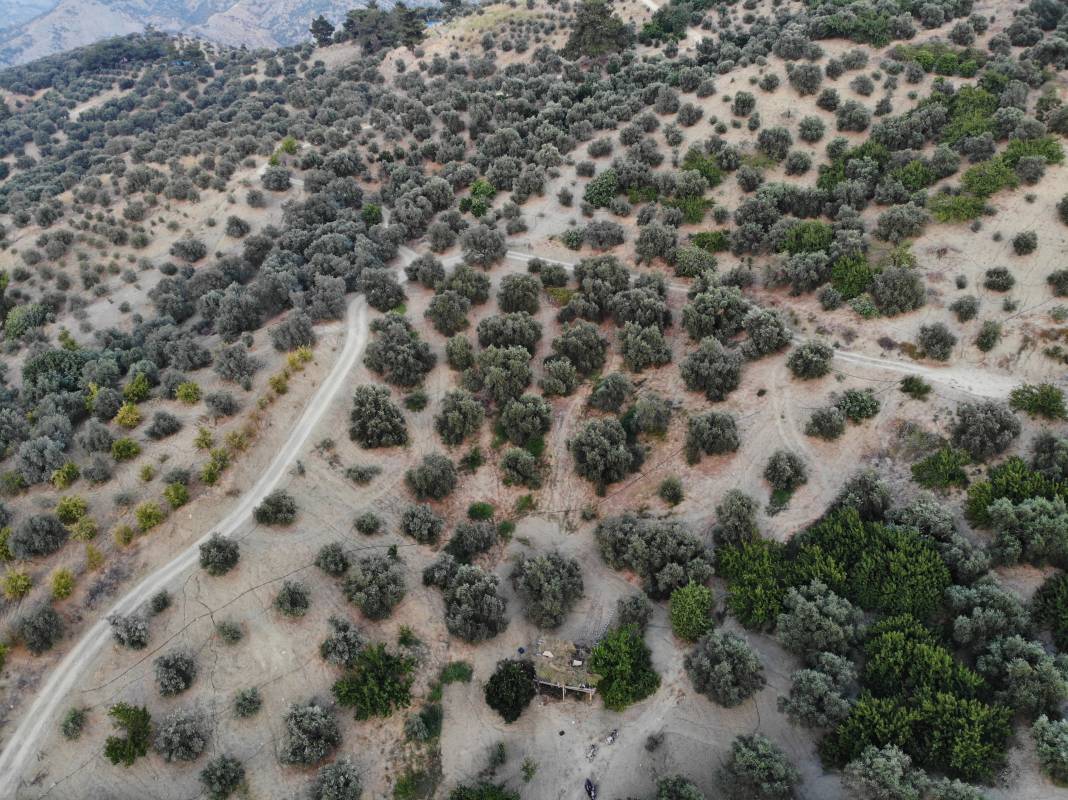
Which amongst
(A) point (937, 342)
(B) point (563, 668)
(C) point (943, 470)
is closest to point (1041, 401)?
(A) point (937, 342)

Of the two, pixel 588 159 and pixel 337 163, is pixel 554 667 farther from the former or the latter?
pixel 337 163

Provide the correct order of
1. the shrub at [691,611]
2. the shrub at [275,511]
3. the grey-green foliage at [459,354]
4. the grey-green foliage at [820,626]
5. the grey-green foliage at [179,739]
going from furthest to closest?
the grey-green foliage at [459,354] < the shrub at [275,511] < the shrub at [691,611] < the grey-green foliage at [820,626] < the grey-green foliage at [179,739]

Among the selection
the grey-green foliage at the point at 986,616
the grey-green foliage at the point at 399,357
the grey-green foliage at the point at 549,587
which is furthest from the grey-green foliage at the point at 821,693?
the grey-green foliage at the point at 399,357

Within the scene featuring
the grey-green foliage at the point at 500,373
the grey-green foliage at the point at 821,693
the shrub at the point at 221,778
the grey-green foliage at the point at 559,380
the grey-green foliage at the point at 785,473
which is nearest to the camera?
the grey-green foliage at the point at 821,693

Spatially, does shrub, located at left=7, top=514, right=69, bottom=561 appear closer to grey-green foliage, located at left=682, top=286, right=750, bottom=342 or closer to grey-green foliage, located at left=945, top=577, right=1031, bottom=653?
grey-green foliage, located at left=682, top=286, right=750, bottom=342

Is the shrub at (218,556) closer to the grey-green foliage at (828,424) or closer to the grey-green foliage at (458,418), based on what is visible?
the grey-green foliage at (458,418)
